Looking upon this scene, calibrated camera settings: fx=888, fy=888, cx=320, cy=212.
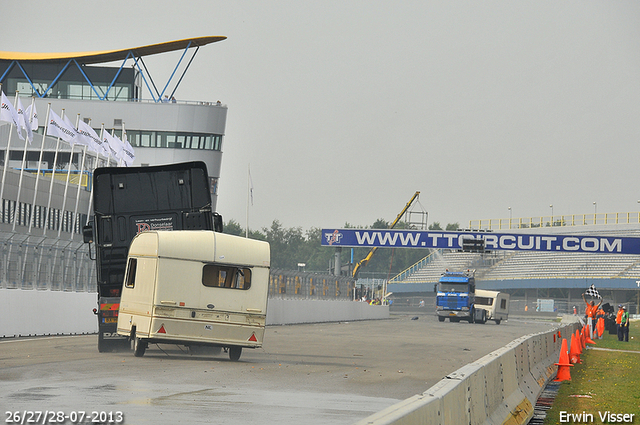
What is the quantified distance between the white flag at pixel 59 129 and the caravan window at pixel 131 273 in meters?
23.3

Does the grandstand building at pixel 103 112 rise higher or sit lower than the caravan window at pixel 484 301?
higher

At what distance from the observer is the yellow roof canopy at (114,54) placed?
76.5 meters

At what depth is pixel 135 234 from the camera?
19.0 m

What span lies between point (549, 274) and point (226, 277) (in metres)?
79.2

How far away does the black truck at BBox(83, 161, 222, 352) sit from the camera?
18844 mm

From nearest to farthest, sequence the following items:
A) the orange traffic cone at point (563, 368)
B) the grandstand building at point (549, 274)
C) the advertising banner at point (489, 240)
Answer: the orange traffic cone at point (563, 368)
the advertising banner at point (489, 240)
the grandstand building at point (549, 274)

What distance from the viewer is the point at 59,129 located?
Answer: 4081 centimetres

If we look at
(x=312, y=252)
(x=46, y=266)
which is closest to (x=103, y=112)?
(x=46, y=266)

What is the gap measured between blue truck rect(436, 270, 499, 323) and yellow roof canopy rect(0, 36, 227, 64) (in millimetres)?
29578

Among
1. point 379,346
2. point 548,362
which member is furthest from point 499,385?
point 379,346

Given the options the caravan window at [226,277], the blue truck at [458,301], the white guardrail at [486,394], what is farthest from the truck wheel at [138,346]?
the blue truck at [458,301]

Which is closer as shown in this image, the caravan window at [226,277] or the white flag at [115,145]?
the caravan window at [226,277]

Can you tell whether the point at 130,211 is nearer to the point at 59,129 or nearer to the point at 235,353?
the point at 235,353

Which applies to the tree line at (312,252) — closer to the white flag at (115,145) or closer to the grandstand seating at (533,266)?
the grandstand seating at (533,266)
